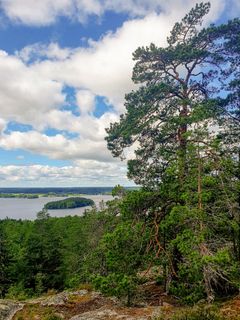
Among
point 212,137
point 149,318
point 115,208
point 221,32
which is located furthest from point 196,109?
point 149,318

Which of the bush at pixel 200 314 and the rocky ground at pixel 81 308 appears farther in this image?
the rocky ground at pixel 81 308

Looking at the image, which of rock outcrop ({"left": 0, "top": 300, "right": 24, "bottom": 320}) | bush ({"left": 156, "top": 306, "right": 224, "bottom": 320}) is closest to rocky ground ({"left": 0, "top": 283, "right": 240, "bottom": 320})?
rock outcrop ({"left": 0, "top": 300, "right": 24, "bottom": 320})

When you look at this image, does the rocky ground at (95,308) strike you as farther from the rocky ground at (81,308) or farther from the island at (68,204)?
the island at (68,204)

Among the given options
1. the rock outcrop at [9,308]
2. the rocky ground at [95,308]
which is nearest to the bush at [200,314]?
the rocky ground at [95,308]

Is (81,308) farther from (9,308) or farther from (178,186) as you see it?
(178,186)

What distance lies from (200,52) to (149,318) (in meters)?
9.58

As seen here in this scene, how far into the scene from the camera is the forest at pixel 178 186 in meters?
9.40

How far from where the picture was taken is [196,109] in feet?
36.9

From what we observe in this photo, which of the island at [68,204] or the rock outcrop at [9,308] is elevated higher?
the rock outcrop at [9,308]

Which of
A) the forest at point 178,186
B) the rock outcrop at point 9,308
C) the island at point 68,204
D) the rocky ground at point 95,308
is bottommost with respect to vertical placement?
the island at point 68,204

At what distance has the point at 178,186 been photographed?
10922 mm

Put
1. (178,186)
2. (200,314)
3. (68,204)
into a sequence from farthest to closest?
(68,204) → (178,186) → (200,314)

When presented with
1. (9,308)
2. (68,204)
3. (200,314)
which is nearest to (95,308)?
(9,308)

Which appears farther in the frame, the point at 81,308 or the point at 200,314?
the point at 81,308
